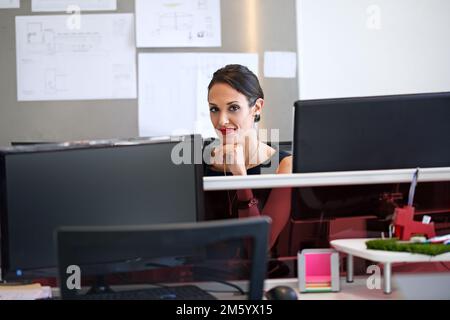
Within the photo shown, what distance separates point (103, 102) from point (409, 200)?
6.78 ft

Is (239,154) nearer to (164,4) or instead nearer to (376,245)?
(376,245)

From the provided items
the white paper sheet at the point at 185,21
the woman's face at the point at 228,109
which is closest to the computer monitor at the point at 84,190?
the woman's face at the point at 228,109

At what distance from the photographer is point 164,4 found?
9.63 ft

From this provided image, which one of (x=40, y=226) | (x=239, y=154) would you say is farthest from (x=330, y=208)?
(x=40, y=226)

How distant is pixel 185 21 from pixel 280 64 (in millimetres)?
607

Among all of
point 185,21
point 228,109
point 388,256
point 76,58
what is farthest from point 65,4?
point 388,256

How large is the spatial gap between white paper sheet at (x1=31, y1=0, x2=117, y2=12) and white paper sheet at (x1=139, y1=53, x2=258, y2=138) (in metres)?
0.36

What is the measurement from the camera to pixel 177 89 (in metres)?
2.96

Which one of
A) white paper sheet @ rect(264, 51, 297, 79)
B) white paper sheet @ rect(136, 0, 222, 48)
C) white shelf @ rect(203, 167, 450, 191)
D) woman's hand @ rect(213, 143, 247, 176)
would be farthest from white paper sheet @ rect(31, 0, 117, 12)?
white shelf @ rect(203, 167, 450, 191)

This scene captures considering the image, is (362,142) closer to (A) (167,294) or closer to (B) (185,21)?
(A) (167,294)

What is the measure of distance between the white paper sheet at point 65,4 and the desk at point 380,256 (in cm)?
217

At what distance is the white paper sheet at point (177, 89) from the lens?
9.62 feet
